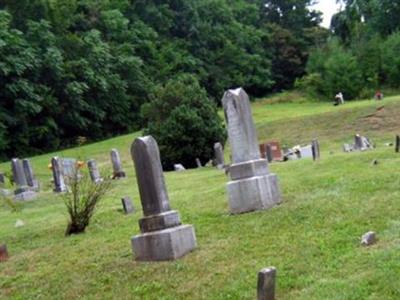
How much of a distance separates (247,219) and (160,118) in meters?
18.6

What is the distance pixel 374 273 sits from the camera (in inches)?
241

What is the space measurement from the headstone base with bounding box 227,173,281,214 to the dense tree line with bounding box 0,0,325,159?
19.4 meters

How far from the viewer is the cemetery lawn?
6449mm

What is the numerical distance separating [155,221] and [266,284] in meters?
2.56

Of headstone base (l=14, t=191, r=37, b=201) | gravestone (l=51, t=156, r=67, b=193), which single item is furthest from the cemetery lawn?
gravestone (l=51, t=156, r=67, b=193)

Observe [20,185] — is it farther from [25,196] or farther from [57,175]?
[25,196]

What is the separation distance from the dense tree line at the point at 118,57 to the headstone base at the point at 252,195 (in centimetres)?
1942

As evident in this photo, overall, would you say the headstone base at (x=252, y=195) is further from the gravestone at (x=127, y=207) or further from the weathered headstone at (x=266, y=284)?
the weathered headstone at (x=266, y=284)

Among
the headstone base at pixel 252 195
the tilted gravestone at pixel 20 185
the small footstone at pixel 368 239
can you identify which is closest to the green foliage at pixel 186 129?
the tilted gravestone at pixel 20 185

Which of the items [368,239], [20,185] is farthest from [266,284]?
[20,185]

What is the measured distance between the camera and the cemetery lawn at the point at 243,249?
6449 millimetres

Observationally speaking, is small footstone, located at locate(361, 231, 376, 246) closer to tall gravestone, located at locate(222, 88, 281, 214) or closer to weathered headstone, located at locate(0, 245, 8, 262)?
tall gravestone, located at locate(222, 88, 281, 214)

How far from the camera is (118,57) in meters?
48.4

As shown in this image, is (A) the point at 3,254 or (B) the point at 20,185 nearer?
(A) the point at 3,254
